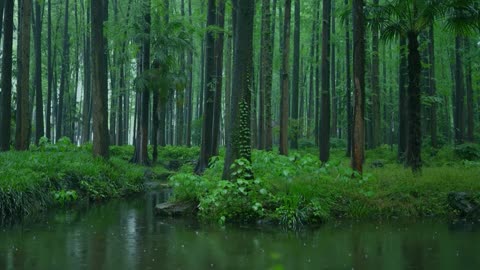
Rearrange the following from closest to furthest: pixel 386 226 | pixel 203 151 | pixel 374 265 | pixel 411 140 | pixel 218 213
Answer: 1. pixel 374 265
2. pixel 386 226
3. pixel 218 213
4. pixel 411 140
5. pixel 203 151

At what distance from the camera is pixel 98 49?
17484 mm

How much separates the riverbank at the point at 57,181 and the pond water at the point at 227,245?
1066mm

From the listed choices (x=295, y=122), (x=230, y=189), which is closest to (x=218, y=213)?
(x=230, y=189)

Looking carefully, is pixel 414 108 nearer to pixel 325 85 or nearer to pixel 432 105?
pixel 325 85

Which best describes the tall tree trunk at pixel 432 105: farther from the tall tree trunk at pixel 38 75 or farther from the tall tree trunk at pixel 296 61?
the tall tree trunk at pixel 38 75

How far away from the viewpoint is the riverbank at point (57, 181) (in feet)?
36.1

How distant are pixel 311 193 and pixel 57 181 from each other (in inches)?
298

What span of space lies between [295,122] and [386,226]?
1988 centimetres

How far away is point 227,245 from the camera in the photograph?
799 cm

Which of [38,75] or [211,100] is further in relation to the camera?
[38,75]

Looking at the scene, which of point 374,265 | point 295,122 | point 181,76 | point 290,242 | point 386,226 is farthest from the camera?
point 295,122

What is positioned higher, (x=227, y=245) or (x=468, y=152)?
(x=468, y=152)

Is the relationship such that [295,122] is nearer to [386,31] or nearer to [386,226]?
[386,31]

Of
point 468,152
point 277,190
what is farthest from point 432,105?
point 277,190
